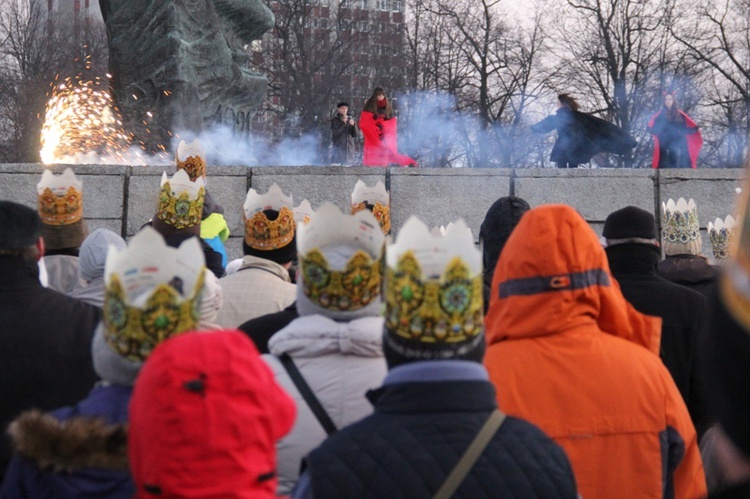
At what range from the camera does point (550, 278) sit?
115 inches

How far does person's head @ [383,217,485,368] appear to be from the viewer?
2328mm

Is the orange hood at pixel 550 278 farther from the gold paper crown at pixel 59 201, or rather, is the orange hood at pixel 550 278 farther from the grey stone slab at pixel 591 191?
the grey stone slab at pixel 591 191

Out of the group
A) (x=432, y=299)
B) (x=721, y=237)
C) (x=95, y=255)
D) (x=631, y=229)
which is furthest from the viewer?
(x=721, y=237)

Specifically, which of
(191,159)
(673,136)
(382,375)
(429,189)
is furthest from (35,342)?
(673,136)

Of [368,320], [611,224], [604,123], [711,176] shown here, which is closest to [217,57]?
[604,123]

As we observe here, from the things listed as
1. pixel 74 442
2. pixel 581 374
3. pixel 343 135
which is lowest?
pixel 74 442

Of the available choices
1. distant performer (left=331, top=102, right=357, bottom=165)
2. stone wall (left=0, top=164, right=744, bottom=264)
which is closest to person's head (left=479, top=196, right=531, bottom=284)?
stone wall (left=0, top=164, right=744, bottom=264)

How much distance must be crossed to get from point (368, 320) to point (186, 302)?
56 centimetres

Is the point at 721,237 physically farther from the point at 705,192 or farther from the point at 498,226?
the point at 705,192

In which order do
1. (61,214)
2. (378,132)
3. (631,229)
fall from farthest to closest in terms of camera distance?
(378,132), (61,214), (631,229)

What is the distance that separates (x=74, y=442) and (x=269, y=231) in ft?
8.87

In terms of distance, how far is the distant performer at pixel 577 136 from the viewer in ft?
48.7

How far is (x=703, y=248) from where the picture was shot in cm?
1090

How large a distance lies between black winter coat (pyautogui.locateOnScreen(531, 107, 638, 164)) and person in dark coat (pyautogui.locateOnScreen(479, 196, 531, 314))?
10022 mm
